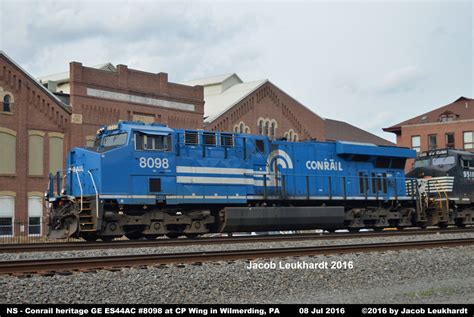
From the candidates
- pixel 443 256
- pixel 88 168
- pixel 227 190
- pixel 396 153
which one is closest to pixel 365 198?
pixel 396 153

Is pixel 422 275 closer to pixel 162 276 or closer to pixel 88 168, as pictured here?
pixel 162 276

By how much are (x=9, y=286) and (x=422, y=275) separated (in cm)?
777

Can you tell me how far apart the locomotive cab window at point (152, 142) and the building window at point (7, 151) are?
17.3 meters

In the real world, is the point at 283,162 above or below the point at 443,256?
above

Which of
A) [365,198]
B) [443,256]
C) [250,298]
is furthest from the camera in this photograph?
[365,198]

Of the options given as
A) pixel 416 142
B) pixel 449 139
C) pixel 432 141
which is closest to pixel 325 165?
pixel 449 139

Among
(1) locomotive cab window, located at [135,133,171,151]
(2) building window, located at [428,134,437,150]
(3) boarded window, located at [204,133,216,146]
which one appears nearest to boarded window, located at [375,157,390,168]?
(3) boarded window, located at [204,133,216,146]

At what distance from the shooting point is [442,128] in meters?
66.1

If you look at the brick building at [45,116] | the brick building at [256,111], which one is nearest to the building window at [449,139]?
the brick building at [256,111]

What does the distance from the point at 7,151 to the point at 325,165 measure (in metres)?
19.1

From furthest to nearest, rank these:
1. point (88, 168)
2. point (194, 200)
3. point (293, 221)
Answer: point (293, 221), point (194, 200), point (88, 168)

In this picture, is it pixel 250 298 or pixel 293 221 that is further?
pixel 293 221

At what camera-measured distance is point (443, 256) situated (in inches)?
577
